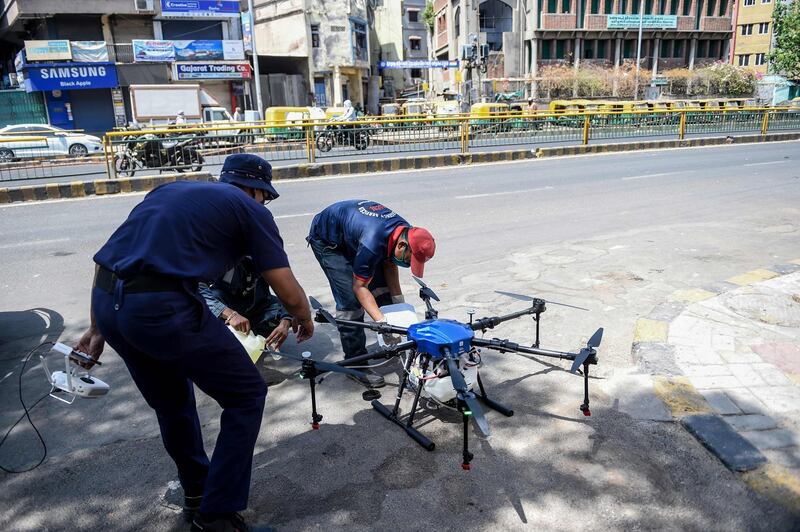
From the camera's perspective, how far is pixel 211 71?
1362 inches

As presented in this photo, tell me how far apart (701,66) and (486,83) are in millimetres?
22174

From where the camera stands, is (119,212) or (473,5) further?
(473,5)

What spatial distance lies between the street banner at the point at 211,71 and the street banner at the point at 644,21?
33.5 m

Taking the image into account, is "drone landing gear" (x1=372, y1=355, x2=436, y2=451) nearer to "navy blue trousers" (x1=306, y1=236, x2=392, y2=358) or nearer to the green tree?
"navy blue trousers" (x1=306, y1=236, x2=392, y2=358)

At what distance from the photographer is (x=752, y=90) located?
50.8m

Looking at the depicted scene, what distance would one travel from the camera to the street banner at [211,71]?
3381 cm

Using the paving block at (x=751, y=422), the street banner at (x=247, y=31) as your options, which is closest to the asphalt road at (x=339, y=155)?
the paving block at (x=751, y=422)

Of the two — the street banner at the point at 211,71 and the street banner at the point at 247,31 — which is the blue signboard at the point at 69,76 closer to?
the street banner at the point at 211,71

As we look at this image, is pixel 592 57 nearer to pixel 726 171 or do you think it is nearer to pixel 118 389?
pixel 726 171

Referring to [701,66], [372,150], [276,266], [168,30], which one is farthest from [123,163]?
[701,66]

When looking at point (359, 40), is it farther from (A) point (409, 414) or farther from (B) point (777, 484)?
(B) point (777, 484)

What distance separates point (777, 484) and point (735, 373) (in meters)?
1.13

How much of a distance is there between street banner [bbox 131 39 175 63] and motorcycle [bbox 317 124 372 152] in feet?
70.5

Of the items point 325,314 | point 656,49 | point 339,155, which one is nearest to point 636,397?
point 325,314
